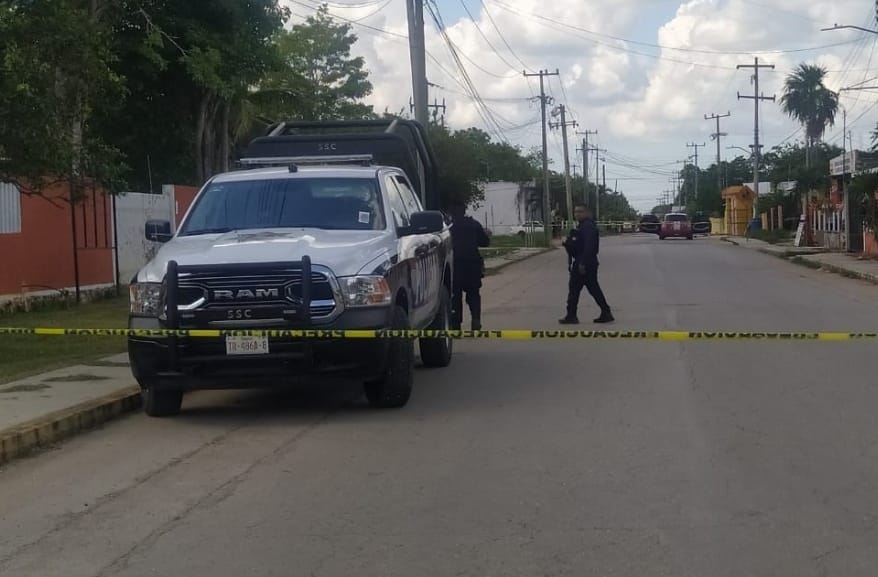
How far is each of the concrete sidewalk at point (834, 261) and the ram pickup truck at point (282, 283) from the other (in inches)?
757

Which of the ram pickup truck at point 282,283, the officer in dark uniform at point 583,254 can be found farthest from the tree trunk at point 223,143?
the ram pickup truck at point 282,283

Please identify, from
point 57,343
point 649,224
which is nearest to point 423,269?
point 57,343

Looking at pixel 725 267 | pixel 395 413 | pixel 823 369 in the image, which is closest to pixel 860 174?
pixel 725 267

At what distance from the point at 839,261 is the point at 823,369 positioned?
23.6 metres

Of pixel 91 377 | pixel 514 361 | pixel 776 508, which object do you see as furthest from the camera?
pixel 514 361

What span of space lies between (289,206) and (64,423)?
277 centimetres

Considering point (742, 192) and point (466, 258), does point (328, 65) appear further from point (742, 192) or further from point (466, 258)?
point (466, 258)

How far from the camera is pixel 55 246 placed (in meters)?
20.6

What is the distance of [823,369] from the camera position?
11672mm

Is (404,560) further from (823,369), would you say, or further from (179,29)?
(179,29)

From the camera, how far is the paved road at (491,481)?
5.64m

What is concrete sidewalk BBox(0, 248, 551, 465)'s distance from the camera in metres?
8.41

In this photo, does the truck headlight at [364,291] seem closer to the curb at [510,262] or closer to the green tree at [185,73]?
the green tree at [185,73]

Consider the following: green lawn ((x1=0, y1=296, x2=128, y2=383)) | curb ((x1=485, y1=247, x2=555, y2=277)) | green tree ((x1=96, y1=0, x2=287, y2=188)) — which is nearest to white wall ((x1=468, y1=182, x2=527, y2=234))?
curb ((x1=485, y1=247, x2=555, y2=277))
